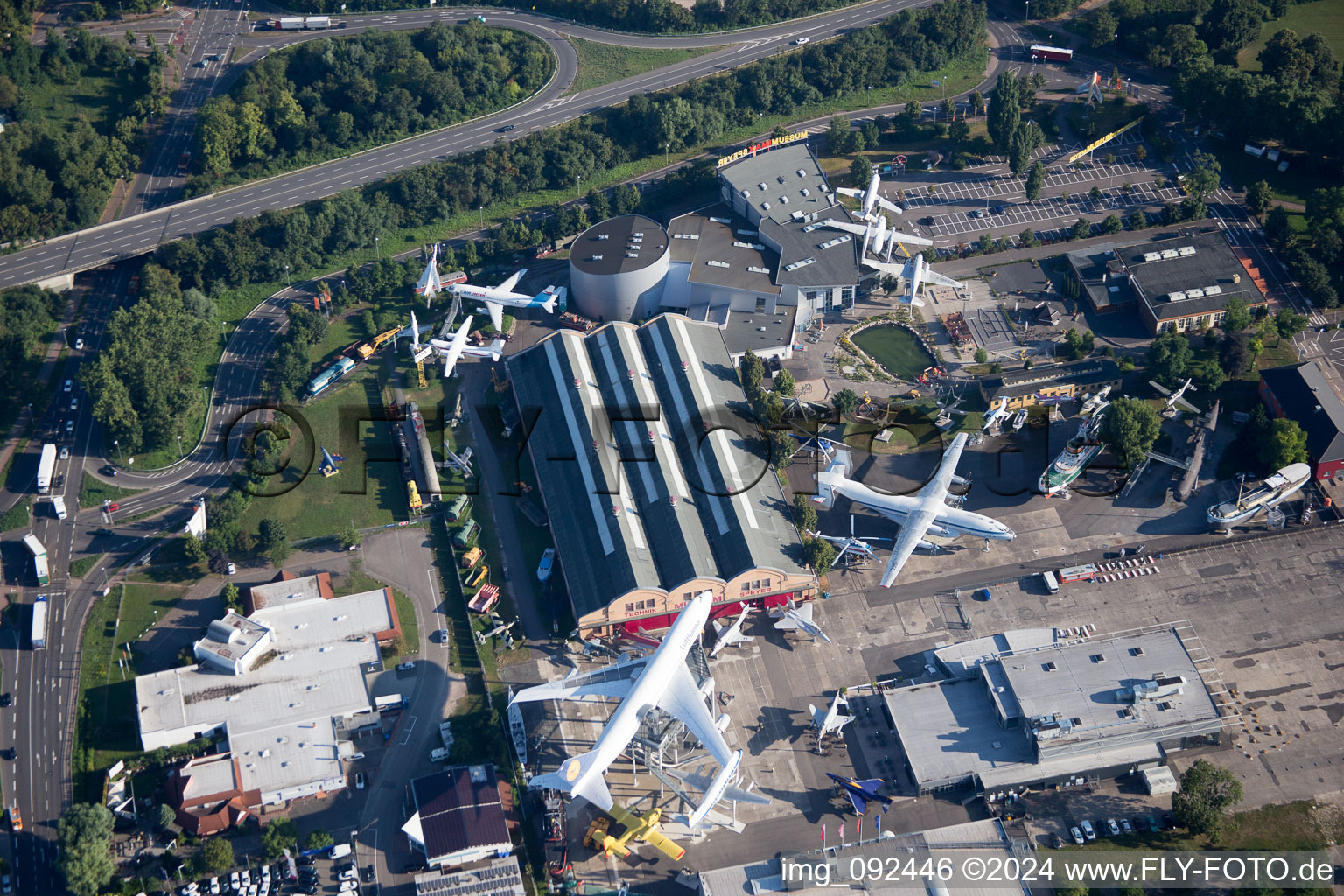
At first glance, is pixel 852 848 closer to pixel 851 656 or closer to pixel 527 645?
pixel 851 656

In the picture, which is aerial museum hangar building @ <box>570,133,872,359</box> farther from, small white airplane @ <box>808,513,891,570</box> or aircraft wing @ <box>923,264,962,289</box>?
small white airplane @ <box>808,513,891,570</box>

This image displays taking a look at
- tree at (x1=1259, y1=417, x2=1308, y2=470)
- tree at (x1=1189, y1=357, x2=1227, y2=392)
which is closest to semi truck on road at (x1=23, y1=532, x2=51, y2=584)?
tree at (x1=1189, y1=357, x2=1227, y2=392)

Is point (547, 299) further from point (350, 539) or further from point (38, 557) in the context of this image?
point (38, 557)

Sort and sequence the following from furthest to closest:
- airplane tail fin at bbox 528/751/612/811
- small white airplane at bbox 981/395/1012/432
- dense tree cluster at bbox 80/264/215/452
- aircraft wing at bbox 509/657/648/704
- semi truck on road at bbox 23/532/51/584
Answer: small white airplane at bbox 981/395/1012/432
dense tree cluster at bbox 80/264/215/452
semi truck on road at bbox 23/532/51/584
aircraft wing at bbox 509/657/648/704
airplane tail fin at bbox 528/751/612/811

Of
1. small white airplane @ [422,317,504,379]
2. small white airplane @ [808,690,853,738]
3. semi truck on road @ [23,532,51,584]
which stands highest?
small white airplane @ [422,317,504,379]

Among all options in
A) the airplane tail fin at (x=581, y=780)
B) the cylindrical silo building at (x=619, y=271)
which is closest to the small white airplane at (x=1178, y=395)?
the cylindrical silo building at (x=619, y=271)
